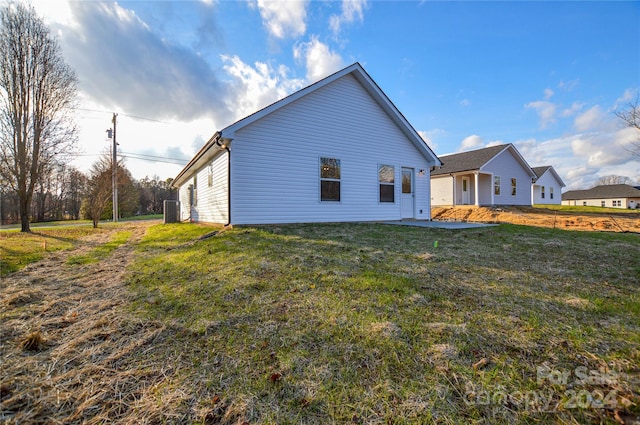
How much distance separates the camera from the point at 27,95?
11641mm

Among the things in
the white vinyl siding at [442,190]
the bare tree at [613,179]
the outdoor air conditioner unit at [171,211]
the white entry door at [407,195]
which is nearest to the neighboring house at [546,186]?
the white vinyl siding at [442,190]

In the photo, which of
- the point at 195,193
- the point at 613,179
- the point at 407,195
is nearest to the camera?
the point at 407,195

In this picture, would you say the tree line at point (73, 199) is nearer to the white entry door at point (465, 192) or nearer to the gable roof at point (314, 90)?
the gable roof at point (314, 90)

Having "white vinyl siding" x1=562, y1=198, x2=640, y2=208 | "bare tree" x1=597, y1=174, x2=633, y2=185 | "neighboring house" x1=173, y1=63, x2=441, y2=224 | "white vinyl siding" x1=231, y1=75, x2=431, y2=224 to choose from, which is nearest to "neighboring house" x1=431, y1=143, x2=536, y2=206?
"neighboring house" x1=173, y1=63, x2=441, y2=224

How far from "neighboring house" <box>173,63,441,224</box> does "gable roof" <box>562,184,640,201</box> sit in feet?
205

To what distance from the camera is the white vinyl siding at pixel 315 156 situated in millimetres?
8242

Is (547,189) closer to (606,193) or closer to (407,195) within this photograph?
(407,195)

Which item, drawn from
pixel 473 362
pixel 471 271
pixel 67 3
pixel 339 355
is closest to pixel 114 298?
pixel 339 355

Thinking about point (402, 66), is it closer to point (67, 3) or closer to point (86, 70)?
point (67, 3)

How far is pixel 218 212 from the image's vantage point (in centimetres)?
974

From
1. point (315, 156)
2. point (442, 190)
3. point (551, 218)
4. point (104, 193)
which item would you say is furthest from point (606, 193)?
point (104, 193)

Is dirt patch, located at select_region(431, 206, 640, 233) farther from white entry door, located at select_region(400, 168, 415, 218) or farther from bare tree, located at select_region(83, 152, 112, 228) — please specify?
bare tree, located at select_region(83, 152, 112, 228)

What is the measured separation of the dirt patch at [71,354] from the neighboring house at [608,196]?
72.3 meters

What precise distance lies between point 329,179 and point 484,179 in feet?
56.0
